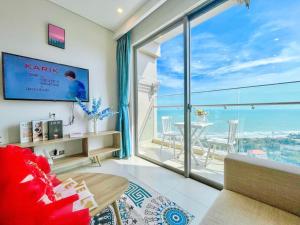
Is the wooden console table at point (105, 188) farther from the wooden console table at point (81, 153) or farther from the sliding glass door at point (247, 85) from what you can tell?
the sliding glass door at point (247, 85)

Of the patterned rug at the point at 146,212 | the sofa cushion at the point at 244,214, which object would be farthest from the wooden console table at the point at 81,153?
the sofa cushion at the point at 244,214

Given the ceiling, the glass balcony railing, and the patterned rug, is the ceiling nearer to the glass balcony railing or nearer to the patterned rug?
the glass balcony railing

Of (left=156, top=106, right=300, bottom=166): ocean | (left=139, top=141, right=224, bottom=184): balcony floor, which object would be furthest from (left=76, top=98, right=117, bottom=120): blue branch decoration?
(left=156, top=106, right=300, bottom=166): ocean

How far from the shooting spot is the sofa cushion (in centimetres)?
83

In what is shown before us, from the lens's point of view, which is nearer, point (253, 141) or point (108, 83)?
point (253, 141)

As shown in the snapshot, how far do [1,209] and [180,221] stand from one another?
1.46 meters

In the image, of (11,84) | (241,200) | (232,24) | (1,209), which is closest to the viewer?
(1,209)

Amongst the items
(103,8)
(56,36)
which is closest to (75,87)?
(56,36)

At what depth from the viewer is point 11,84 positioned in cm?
190

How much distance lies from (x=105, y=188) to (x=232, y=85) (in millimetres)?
2564

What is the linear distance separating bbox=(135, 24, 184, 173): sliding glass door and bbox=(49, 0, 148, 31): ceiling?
2.11 feet

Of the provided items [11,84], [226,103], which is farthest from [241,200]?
[11,84]

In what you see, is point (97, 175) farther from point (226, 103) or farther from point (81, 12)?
point (81, 12)

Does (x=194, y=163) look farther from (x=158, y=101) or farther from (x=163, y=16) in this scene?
(x=163, y=16)
